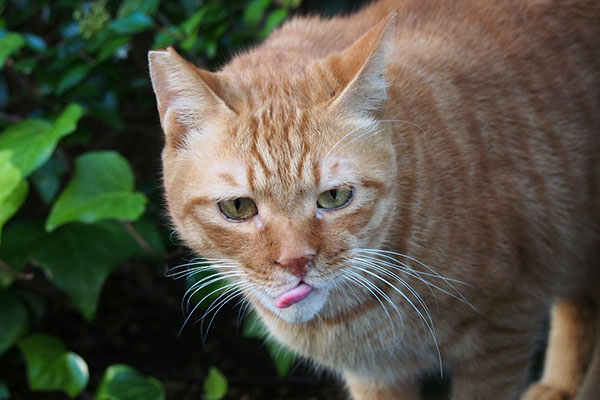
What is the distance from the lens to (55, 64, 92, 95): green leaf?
2.65 m

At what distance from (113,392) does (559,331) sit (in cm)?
156

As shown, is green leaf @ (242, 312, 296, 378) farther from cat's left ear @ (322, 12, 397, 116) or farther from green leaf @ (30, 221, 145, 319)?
cat's left ear @ (322, 12, 397, 116)

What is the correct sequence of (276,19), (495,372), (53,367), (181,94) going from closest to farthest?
(181,94)
(495,372)
(276,19)
(53,367)

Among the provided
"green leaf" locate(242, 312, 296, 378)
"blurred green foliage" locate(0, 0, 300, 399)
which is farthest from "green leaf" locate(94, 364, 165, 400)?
"green leaf" locate(242, 312, 296, 378)

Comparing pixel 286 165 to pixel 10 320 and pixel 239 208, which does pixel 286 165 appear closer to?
pixel 239 208

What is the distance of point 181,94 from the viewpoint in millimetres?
1661

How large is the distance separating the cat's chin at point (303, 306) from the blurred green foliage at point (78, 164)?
2.35 ft

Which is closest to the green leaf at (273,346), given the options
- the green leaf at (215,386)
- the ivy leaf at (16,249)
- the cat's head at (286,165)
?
the green leaf at (215,386)

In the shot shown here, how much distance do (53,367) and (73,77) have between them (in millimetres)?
1048

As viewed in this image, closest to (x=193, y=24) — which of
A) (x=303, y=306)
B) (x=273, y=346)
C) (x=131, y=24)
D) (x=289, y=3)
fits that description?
(x=131, y=24)

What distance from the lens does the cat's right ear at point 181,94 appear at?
5.24ft

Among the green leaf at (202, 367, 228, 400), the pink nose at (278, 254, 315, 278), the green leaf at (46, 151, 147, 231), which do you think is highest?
the pink nose at (278, 254, 315, 278)

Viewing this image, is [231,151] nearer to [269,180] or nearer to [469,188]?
[269,180]

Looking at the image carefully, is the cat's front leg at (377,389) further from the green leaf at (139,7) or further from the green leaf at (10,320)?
the green leaf at (139,7)
